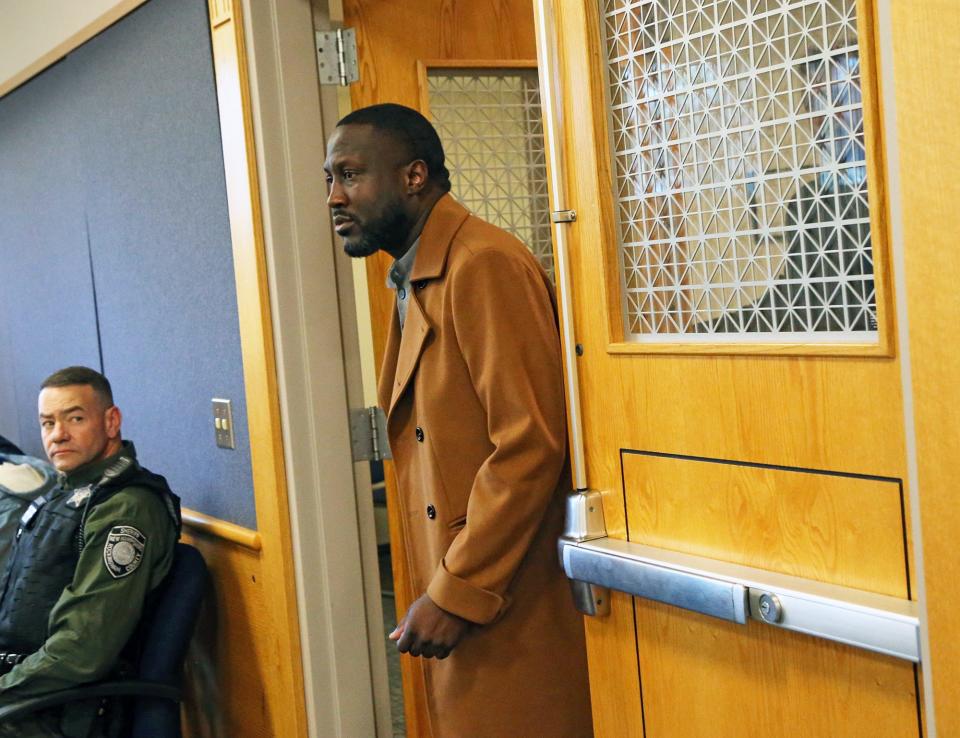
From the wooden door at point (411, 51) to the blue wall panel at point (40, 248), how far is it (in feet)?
4.02

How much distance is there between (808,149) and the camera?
1.23 meters

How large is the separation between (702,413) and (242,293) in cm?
139

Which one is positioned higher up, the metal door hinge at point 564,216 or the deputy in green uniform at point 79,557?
the metal door hinge at point 564,216

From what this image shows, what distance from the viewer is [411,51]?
250 cm

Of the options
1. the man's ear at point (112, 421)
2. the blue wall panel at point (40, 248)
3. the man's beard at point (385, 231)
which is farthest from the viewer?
the blue wall panel at point (40, 248)

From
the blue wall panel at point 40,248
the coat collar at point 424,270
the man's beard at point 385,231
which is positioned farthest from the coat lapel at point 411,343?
the blue wall panel at point 40,248

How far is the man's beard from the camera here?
6.28 feet

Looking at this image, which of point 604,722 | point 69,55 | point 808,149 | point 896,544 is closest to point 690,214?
point 808,149

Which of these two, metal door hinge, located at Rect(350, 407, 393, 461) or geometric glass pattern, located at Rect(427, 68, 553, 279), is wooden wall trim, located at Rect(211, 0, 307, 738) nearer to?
metal door hinge, located at Rect(350, 407, 393, 461)

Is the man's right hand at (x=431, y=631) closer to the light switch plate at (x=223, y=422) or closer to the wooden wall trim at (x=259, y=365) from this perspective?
the wooden wall trim at (x=259, y=365)

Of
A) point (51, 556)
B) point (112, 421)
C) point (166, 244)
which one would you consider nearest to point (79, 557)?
point (51, 556)

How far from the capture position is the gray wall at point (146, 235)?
8.52 feet

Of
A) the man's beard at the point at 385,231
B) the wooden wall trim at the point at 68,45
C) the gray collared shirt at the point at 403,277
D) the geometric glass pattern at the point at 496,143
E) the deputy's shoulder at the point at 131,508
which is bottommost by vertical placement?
the deputy's shoulder at the point at 131,508

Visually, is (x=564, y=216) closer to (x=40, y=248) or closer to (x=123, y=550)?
(x=123, y=550)
